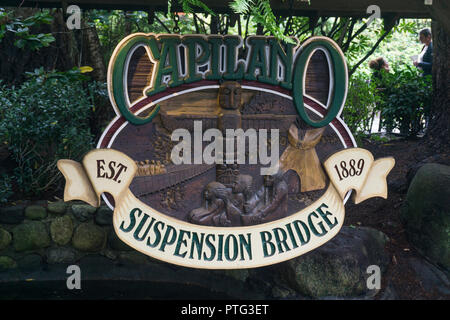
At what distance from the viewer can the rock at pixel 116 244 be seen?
16.9 feet

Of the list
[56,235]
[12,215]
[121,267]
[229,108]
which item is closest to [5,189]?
[12,215]

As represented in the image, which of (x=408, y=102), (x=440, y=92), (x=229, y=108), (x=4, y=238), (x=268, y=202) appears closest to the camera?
(x=229, y=108)

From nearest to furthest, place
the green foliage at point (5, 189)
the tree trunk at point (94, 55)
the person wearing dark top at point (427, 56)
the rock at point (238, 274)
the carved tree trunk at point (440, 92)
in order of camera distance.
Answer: the rock at point (238, 274), the green foliage at point (5, 189), the carved tree trunk at point (440, 92), the tree trunk at point (94, 55), the person wearing dark top at point (427, 56)

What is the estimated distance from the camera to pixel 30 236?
5.14 meters

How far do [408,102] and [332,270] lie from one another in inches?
141

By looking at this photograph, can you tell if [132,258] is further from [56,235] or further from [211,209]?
[211,209]

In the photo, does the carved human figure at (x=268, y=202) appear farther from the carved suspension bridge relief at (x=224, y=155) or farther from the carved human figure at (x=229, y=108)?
the carved human figure at (x=229, y=108)

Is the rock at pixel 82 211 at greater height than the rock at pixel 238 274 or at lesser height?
greater

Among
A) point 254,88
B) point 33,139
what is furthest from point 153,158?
point 33,139

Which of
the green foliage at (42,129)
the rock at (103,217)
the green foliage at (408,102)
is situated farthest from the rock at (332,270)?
the green foliage at (408,102)

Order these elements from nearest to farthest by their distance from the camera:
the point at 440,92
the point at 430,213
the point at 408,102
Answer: the point at 430,213 → the point at 440,92 → the point at 408,102

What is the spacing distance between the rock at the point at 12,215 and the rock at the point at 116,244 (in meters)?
0.90

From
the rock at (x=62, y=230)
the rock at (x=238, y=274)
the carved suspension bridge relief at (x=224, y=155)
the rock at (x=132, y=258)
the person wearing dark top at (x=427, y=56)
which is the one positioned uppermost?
the person wearing dark top at (x=427, y=56)

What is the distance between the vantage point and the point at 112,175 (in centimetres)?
408
